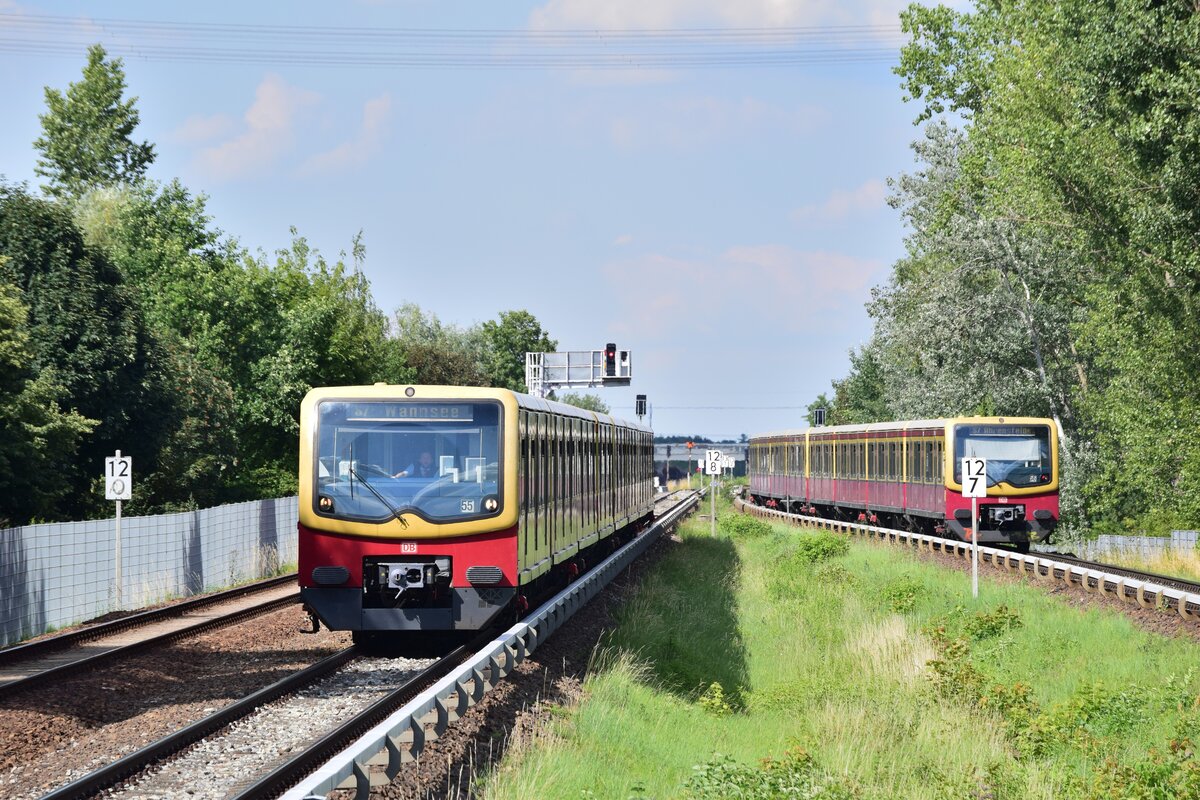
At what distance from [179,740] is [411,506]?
453cm

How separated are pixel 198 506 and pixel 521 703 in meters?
31.0

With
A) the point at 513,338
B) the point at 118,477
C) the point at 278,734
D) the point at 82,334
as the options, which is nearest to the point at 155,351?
the point at 82,334

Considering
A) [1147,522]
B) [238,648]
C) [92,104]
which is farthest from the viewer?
[92,104]

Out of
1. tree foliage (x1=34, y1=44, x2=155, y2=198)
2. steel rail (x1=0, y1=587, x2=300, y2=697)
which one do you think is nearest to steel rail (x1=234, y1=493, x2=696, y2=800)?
steel rail (x1=0, y1=587, x2=300, y2=697)

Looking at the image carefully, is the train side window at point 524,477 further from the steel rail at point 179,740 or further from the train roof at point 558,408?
the steel rail at point 179,740

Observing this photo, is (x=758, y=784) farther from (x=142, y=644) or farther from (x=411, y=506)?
(x=142, y=644)

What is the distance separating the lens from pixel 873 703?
1545 cm

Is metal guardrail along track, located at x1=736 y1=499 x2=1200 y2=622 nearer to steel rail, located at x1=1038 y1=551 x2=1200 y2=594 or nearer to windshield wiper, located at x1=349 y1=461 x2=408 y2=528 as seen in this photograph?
steel rail, located at x1=1038 y1=551 x2=1200 y2=594

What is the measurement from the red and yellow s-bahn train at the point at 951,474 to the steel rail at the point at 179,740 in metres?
21.8

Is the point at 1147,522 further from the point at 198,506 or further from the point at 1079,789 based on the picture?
the point at 1079,789

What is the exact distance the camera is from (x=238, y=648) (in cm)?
1694

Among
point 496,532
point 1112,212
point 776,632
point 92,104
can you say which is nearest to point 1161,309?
point 1112,212

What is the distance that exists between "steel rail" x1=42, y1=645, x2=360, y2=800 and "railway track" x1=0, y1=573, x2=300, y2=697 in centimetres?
262

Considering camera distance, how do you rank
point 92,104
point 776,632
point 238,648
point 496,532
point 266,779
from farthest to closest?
point 92,104, point 776,632, point 238,648, point 496,532, point 266,779
